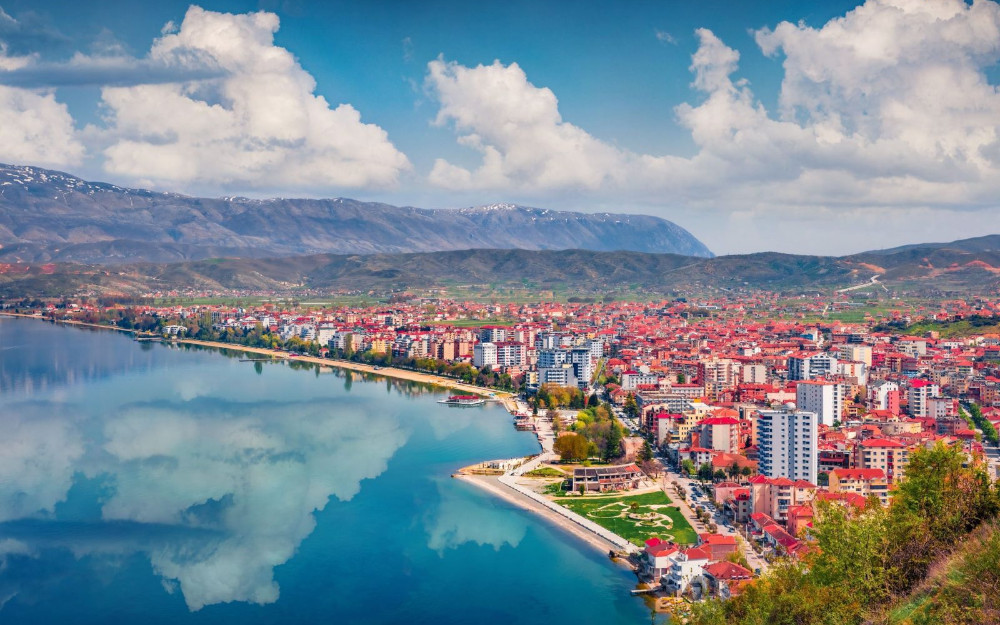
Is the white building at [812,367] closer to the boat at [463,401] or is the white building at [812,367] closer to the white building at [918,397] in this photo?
the white building at [918,397]

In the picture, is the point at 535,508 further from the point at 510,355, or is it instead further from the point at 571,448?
the point at 510,355

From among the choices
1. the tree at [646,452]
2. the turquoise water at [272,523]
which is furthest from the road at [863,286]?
the tree at [646,452]

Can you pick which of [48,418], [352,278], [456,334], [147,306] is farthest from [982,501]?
[352,278]

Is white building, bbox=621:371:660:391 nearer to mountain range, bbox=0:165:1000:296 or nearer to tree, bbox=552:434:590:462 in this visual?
tree, bbox=552:434:590:462

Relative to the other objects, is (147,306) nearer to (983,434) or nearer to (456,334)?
(456,334)

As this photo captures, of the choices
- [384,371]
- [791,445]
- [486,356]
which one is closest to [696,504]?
[791,445]
